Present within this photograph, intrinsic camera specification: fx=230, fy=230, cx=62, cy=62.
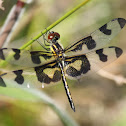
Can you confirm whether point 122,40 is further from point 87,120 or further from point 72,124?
point 72,124

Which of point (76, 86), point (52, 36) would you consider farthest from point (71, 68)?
point (76, 86)

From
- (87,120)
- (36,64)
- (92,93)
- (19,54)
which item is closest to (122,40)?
(92,93)

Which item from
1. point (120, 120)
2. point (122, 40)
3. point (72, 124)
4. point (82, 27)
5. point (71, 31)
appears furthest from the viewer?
point (122, 40)

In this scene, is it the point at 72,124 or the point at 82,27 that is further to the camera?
the point at 82,27

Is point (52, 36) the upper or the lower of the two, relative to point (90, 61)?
upper

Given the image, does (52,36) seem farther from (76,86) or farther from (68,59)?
(76,86)

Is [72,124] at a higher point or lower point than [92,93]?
higher

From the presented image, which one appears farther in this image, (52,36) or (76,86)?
(76,86)
